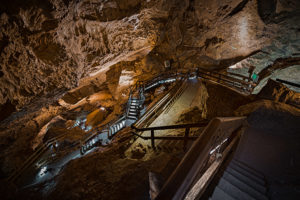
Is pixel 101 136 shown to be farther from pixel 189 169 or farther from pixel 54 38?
pixel 189 169

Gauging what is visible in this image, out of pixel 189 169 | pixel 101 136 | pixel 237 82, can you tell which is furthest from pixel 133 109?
pixel 189 169

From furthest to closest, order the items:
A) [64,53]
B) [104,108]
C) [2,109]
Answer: [104,108]
[64,53]
[2,109]

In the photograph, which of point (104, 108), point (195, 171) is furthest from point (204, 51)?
point (104, 108)

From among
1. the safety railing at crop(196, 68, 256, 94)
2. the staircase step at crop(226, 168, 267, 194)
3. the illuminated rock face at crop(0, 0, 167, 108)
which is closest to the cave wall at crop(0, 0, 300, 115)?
the illuminated rock face at crop(0, 0, 167, 108)

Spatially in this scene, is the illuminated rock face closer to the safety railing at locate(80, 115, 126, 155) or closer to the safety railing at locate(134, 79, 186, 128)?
the safety railing at locate(80, 115, 126, 155)

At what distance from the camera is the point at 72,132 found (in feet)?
37.6

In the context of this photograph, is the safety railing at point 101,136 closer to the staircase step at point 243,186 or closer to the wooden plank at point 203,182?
the wooden plank at point 203,182

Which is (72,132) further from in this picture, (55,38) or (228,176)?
(228,176)

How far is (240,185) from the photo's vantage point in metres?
2.65

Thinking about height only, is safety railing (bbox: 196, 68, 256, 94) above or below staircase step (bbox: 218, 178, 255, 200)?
above

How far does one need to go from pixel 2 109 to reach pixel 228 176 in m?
8.33

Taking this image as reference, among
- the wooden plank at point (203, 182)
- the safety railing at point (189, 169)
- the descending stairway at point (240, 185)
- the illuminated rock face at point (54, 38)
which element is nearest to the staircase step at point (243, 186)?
the descending stairway at point (240, 185)

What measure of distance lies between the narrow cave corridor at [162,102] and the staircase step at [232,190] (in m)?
0.02

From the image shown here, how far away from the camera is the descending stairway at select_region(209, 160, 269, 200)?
2.46 meters
